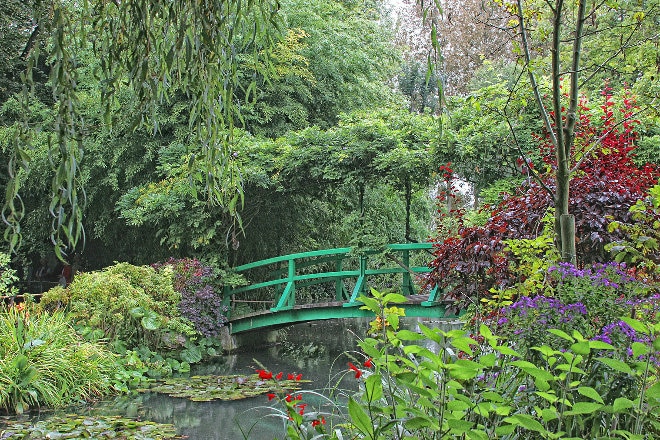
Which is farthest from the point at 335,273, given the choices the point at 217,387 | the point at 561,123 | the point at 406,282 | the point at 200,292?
the point at 561,123

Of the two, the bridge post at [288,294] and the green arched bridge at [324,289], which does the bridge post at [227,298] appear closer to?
the green arched bridge at [324,289]

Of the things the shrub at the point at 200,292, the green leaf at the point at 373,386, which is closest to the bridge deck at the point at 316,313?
the shrub at the point at 200,292

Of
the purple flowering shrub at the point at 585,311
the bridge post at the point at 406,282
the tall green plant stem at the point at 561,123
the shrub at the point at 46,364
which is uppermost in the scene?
the tall green plant stem at the point at 561,123

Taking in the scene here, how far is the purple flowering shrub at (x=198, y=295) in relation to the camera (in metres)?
8.54

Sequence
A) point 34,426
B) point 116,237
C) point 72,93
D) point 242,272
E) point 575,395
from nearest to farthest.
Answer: point 72,93
point 575,395
point 34,426
point 242,272
point 116,237

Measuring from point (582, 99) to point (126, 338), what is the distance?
5847 mm

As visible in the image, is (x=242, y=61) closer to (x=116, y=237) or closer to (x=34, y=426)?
(x=116, y=237)

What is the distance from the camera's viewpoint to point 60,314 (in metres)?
6.76

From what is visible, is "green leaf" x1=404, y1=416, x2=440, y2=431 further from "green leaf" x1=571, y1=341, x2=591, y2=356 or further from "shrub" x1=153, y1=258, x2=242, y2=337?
"shrub" x1=153, y1=258, x2=242, y2=337

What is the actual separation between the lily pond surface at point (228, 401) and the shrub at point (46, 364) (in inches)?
10.0

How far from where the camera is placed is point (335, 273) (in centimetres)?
820

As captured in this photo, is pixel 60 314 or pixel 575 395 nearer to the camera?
pixel 575 395

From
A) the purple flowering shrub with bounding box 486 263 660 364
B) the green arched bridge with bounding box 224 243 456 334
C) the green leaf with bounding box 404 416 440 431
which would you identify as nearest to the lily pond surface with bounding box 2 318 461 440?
the green arched bridge with bounding box 224 243 456 334

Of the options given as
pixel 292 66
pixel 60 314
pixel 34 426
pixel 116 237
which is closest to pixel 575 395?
pixel 34 426
